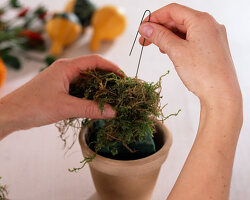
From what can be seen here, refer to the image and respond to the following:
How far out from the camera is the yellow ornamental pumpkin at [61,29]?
1104 mm

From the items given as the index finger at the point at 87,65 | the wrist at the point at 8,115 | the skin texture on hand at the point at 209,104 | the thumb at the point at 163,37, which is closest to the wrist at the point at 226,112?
the skin texture on hand at the point at 209,104

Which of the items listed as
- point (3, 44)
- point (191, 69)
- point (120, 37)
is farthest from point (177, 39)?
point (3, 44)

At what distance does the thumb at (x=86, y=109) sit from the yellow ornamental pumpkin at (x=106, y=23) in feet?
2.10

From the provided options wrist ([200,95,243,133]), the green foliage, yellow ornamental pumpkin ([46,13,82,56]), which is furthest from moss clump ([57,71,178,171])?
yellow ornamental pumpkin ([46,13,82,56])

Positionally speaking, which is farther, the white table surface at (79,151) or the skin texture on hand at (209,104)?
the white table surface at (79,151)

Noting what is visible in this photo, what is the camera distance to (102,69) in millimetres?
641

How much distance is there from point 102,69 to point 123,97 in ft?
0.40

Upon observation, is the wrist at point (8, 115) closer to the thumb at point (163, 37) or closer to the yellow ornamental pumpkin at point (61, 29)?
the thumb at point (163, 37)

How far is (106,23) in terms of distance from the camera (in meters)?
1.14

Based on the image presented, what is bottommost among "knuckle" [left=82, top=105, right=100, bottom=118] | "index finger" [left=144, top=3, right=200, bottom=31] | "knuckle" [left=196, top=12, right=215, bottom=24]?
"knuckle" [left=82, top=105, right=100, bottom=118]

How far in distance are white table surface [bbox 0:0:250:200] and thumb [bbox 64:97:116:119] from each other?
0.23m

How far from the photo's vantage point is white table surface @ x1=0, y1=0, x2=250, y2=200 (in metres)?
0.70

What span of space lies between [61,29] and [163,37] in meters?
0.66

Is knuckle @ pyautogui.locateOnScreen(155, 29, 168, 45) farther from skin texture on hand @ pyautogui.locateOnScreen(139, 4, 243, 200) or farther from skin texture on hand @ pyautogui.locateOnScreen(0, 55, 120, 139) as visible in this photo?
skin texture on hand @ pyautogui.locateOnScreen(0, 55, 120, 139)
